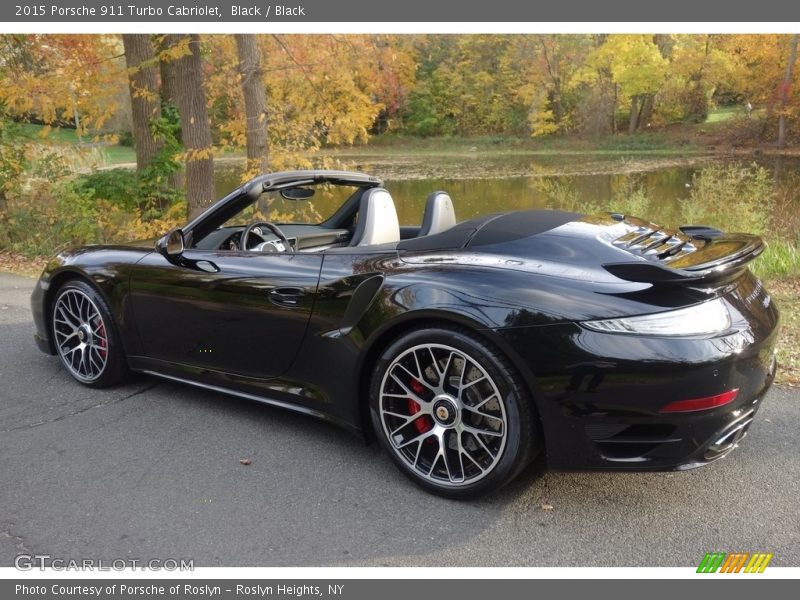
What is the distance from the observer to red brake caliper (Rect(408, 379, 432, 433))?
3.00m

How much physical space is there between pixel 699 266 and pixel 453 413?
1191 millimetres

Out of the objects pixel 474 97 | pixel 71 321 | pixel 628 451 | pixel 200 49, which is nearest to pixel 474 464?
pixel 628 451

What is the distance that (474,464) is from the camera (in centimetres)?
289

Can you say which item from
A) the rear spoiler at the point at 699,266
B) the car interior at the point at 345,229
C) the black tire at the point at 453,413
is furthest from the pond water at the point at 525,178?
the black tire at the point at 453,413

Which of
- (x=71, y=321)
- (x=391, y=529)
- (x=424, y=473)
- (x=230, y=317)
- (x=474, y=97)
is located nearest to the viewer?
(x=391, y=529)

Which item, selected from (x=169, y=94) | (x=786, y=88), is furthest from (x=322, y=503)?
(x=786, y=88)

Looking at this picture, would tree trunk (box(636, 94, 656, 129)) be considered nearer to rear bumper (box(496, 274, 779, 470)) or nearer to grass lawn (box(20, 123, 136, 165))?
grass lawn (box(20, 123, 136, 165))

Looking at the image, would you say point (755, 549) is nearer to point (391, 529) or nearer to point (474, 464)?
point (474, 464)

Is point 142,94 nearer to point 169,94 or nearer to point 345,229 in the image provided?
point 169,94

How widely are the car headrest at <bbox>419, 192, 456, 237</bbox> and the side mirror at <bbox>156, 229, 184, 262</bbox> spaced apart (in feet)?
4.51

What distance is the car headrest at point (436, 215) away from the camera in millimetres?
3707

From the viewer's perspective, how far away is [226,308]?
3.60 meters

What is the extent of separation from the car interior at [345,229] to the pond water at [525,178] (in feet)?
22.2

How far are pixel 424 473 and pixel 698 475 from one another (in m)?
1.28
